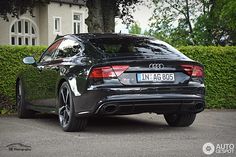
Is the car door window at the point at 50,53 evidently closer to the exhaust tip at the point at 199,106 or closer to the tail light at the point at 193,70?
the tail light at the point at 193,70

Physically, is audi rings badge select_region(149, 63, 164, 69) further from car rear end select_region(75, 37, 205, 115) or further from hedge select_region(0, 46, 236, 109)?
hedge select_region(0, 46, 236, 109)

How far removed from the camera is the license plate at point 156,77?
7.70 meters

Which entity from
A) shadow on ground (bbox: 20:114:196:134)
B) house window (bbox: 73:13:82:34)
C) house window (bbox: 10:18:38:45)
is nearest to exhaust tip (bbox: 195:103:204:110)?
shadow on ground (bbox: 20:114:196:134)

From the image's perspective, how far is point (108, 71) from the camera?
7586 millimetres

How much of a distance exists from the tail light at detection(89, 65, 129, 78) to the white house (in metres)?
31.8

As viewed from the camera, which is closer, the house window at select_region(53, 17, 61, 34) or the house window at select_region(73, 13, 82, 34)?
the house window at select_region(53, 17, 61, 34)

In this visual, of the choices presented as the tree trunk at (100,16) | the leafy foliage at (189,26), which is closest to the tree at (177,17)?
the leafy foliage at (189,26)

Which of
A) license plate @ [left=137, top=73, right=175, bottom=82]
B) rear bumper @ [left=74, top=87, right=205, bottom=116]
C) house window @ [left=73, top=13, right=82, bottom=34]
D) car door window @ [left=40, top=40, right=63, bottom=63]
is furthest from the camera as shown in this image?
house window @ [left=73, top=13, right=82, bottom=34]

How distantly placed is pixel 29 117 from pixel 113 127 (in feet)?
8.01

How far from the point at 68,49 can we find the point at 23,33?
32092 millimetres

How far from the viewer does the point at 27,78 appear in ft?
33.7

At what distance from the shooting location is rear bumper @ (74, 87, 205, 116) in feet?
24.8

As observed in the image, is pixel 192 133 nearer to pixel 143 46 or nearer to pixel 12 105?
pixel 143 46

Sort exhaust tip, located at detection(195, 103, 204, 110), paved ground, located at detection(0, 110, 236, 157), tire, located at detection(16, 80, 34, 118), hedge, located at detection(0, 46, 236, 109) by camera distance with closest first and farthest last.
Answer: paved ground, located at detection(0, 110, 236, 157) < exhaust tip, located at detection(195, 103, 204, 110) < tire, located at detection(16, 80, 34, 118) < hedge, located at detection(0, 46, 236, 109)
